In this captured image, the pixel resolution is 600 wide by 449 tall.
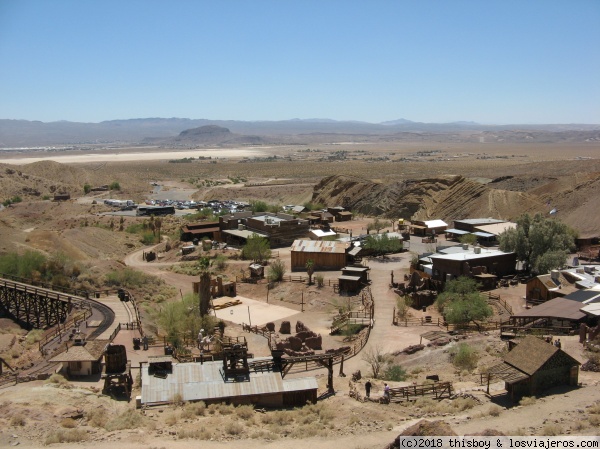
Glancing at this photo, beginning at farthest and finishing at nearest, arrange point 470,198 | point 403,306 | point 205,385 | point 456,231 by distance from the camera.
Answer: point 470,198 < point 456,231 < point 403,306 < point 205,385

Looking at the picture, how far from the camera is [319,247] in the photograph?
54156mm

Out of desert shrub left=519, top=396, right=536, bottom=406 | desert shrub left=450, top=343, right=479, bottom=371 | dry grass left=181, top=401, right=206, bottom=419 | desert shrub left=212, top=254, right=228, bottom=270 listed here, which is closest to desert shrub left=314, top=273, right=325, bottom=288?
desert shrub left=212, top=254, right=228, bottom=270

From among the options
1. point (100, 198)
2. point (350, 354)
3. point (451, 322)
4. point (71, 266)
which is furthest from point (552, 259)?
point (100, 198)

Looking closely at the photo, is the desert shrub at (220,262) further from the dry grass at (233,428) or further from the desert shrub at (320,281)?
the dry grass at (233,428)

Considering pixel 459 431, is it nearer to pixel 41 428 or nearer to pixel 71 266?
pixel 41 428

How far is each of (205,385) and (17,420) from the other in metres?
6.64

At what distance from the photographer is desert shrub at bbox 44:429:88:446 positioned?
18.4 meters

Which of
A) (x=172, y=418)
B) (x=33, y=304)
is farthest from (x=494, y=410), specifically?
(x=33, y=304)

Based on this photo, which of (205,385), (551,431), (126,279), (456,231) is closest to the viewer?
(551,431)

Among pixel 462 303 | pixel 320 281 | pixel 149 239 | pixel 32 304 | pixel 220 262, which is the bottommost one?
pixel 149 239

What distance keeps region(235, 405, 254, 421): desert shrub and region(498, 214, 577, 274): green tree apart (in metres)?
29.2

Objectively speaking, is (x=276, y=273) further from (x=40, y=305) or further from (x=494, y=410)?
(x=494, y=410)

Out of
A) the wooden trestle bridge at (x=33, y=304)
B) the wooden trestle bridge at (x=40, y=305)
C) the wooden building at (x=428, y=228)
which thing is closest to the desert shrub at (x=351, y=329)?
the wooden trestle bridge at (x=40, y=305)

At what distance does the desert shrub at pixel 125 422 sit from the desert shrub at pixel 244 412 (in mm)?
3252
